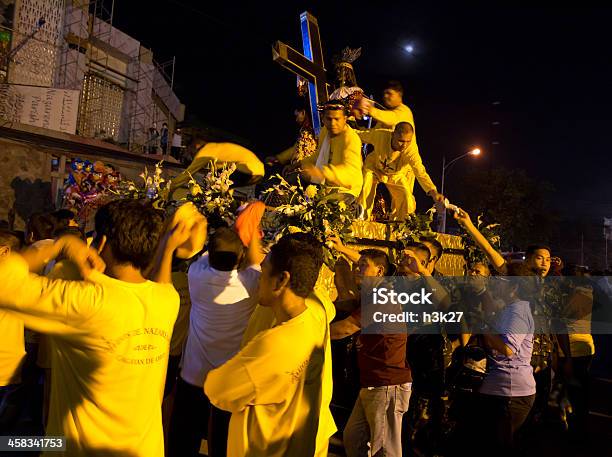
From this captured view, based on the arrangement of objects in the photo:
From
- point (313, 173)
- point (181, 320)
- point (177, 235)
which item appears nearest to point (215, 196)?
point (313, 173)

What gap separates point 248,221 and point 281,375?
5.00 ft

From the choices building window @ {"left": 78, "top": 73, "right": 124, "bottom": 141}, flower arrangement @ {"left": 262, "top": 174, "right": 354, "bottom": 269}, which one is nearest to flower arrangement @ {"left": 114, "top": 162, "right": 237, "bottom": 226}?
flower arrangement @ {"left": 262, "top": 174, "right": 354, "bottom": 269}

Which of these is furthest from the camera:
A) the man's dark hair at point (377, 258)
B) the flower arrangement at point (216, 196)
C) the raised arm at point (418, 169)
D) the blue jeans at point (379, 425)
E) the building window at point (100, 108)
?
the building window at point (100, 108)

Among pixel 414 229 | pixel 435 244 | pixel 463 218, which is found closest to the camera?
pixel 463 218

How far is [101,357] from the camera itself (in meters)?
1.92

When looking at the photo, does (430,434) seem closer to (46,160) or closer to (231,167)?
(231,167)

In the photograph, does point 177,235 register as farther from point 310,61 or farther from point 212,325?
point 310,61

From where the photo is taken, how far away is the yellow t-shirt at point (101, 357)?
1.78 metres

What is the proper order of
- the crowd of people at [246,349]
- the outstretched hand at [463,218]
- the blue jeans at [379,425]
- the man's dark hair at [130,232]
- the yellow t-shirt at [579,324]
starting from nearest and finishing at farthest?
the crowd of people at [246,349], the man's dark hair at [130,232], the blue jeans at [379,425], the outstretched hand at [463,218], the yellow t-shirt at [579,324]

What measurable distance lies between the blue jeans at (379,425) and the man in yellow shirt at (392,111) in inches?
181

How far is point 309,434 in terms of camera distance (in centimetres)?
238

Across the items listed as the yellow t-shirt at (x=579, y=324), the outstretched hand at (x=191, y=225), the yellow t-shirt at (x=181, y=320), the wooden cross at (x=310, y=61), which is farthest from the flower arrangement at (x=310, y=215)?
the wooden cross at (x=310, y=61)

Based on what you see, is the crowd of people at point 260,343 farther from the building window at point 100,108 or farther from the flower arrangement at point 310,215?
the building window at point 100,108

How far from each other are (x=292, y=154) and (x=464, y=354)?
14.6 feet
